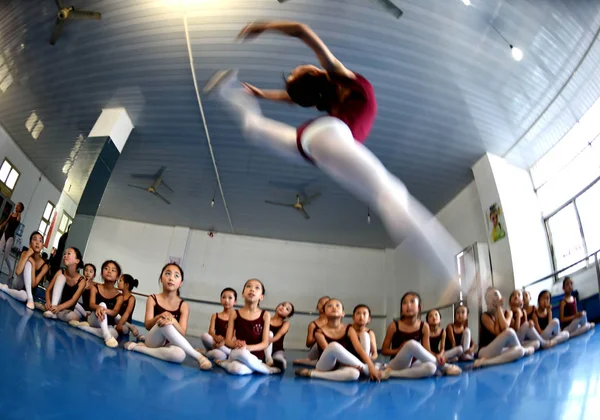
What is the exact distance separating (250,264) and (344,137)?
230 centimetres

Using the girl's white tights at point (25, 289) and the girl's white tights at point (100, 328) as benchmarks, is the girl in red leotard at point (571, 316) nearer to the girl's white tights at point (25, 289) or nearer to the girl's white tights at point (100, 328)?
the girl's white tights at point (100, 328)

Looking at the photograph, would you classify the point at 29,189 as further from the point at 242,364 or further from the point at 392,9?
the point at 392,9

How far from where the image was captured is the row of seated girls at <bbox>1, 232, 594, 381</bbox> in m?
1.30

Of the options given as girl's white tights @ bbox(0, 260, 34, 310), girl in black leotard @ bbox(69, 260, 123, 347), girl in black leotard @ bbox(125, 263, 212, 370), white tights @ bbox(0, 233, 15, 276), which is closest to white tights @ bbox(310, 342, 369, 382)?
girl in black leotard @ bbox(125, 263, 212, 370)

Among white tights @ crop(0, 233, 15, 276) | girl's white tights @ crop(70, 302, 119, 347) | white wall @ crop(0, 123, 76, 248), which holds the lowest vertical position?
girl's white tights @ crop(70, 302, 119, 347)

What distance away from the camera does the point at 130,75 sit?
5.90ft

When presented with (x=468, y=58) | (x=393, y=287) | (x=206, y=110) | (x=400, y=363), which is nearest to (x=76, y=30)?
(x=206, y=110)

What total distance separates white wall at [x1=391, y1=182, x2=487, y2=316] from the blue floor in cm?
97

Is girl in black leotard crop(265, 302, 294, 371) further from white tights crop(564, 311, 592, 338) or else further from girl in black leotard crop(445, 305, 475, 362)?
white tights crop(564, 311, 592, 338)

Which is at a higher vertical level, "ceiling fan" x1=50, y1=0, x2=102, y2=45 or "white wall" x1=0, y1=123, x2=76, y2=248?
"ceiling fan" x1=50, y1=0, x2=102, y2=45

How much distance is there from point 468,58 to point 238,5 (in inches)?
50.2

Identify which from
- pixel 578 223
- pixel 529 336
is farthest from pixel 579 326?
pixel 578 223

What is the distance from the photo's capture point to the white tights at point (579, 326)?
6.09ft

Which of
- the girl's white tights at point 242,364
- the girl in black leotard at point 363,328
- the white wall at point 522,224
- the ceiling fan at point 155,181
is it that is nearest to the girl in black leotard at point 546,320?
the white wall at point 522,224
